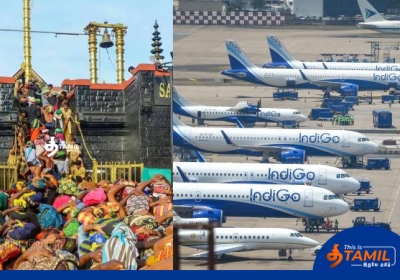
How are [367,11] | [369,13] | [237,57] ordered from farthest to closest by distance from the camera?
[237,57] → [369,13] → [367,11]

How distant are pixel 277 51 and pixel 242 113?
622 cm

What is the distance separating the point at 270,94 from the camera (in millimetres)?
28625

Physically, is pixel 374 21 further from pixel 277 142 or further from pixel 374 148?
pixel 277 142

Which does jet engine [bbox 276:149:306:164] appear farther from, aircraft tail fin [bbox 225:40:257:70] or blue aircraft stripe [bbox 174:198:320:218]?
aircraft tail fin [bbox 225:40:257:70]

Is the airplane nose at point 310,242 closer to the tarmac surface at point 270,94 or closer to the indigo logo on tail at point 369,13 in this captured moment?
the tarmac surface at point 270,94

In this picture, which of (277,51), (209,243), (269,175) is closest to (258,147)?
(269,175)

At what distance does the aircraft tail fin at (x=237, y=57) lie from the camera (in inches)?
753

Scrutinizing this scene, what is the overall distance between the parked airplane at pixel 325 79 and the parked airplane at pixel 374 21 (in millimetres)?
6117

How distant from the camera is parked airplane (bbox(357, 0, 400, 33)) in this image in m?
12.8

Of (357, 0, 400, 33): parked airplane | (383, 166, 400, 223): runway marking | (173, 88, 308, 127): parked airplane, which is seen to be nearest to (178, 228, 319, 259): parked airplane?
(383, 166, 400, 223): runway marking

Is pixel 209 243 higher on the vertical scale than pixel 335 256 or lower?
higher

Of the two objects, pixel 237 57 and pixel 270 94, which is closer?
pixel 237 57

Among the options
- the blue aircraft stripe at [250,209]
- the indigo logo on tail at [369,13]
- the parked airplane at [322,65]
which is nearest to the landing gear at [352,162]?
→ the parked airplane at [322,65]

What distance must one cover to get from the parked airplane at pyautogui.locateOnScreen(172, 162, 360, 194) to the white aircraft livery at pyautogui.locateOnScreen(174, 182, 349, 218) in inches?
29.4
